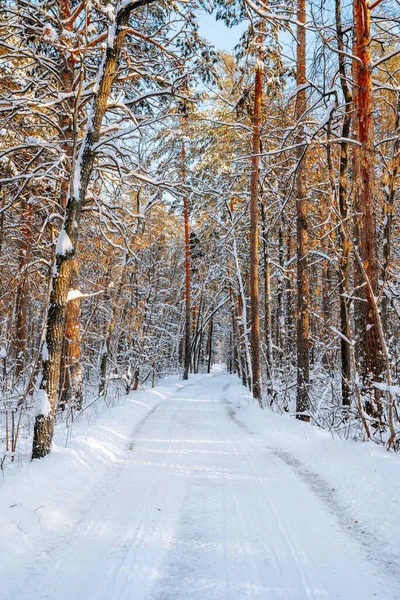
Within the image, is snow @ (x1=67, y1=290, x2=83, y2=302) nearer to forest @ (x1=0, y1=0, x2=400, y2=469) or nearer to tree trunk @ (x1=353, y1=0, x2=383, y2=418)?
forest @ (x1=0, y1=0, x2=400, y2=469)

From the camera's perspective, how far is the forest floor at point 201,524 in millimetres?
2822

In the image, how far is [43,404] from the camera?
539 cm

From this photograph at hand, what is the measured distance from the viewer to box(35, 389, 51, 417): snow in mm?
5338

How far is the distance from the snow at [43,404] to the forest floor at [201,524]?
624 millimetres

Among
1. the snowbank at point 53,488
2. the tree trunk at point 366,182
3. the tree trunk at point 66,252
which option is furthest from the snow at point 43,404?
the tree trunk at point 366,182

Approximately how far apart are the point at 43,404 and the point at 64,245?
2.39m

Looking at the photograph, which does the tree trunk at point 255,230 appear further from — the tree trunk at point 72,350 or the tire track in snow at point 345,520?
the tire track in snow at point 345,520

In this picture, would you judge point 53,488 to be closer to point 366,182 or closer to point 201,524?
point 201,524

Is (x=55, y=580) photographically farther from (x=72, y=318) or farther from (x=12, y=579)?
(x=72, y=318)

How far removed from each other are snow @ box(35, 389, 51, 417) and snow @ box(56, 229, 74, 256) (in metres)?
2.09

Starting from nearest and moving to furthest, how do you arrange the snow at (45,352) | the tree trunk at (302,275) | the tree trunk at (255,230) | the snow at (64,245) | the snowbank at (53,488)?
the snowbank at (53,488) < the snow at (45,352) < the snow at (64,245) < the tree trunk at (302,275) < the tree trunk at (255,230)

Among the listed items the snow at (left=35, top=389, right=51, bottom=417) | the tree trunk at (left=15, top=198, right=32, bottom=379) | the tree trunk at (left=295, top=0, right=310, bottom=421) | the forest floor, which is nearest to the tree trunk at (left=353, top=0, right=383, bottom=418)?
the forest floor

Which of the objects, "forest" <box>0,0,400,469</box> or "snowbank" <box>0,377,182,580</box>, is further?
"forest" <box>0,0,400,469</box>

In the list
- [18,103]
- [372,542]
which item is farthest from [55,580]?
[18,103]
